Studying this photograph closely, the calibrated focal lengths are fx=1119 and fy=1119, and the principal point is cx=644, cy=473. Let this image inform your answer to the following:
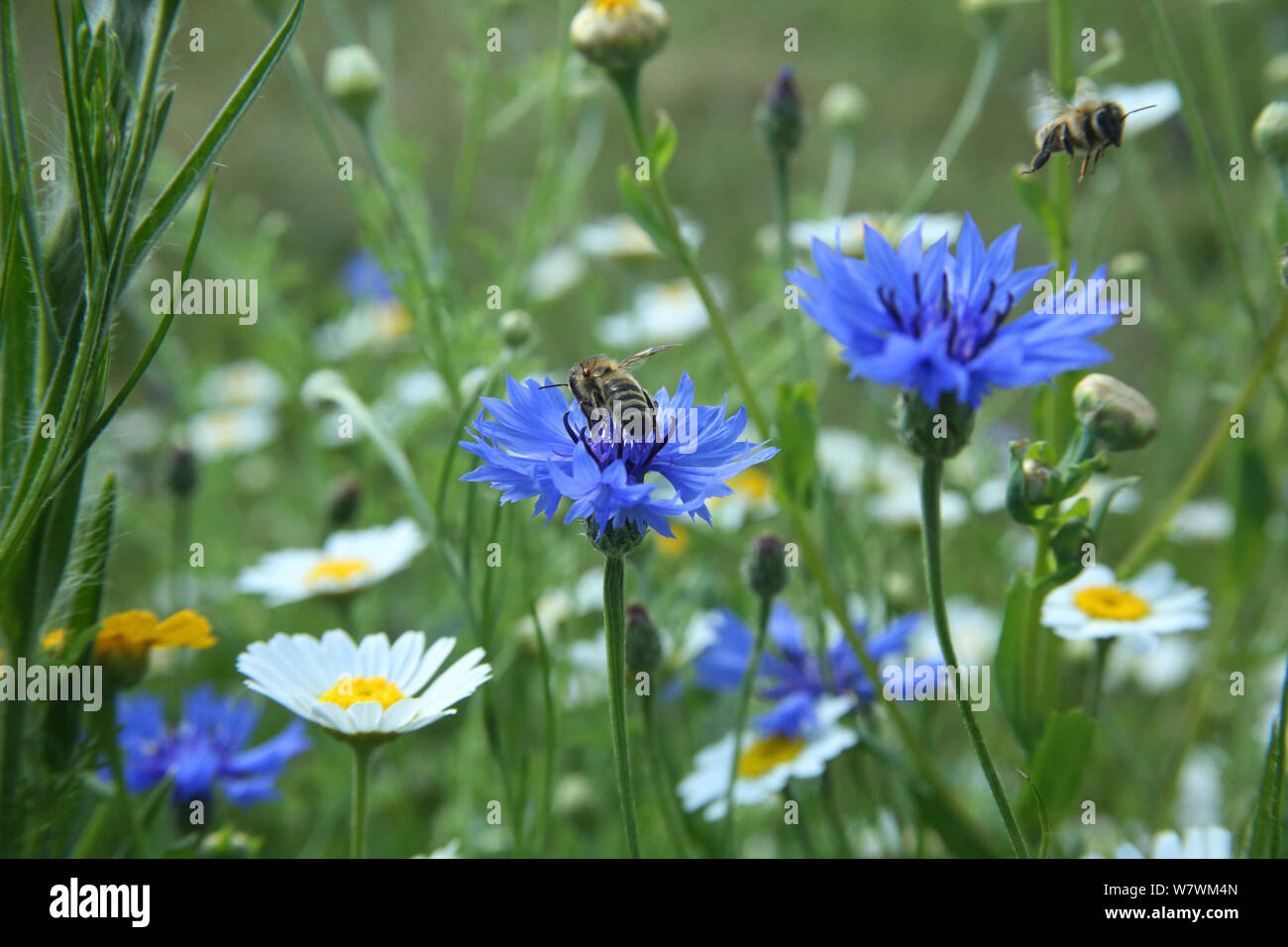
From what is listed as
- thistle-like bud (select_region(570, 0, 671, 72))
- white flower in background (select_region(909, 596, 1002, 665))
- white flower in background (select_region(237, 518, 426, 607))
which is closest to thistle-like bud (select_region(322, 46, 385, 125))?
thistle-like bud (select_region(570, 0, 671, 72))

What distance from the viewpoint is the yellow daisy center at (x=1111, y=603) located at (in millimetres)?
677

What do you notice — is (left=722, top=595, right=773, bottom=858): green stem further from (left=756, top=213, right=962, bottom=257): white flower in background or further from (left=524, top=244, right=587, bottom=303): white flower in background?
(left=524, top=244, right=587, bottom=303): white flower in background

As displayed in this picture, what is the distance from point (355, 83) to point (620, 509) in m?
0.52

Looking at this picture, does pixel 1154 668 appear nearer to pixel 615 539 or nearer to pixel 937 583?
pixel 937 583

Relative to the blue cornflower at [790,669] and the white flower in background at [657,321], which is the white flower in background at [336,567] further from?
the white flower in background at [657,321]

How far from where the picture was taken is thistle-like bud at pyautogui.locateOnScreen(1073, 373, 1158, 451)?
0.51 m

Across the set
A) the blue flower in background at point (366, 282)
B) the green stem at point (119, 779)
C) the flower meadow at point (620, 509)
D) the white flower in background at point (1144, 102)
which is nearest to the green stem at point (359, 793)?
the flower meadow at point (620, 509)

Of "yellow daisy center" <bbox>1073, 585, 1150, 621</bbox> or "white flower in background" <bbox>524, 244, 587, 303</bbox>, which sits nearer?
"yellow daisy center" <bbox>1073, 585, 1150, 621</bbox>

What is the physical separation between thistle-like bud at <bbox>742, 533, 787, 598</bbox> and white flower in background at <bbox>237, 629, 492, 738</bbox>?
7.1 inches

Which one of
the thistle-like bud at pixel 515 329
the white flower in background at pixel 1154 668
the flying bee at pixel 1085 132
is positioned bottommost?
the white flower in background at pixel 1154 668

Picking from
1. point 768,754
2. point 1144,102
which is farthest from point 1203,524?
point 768,754

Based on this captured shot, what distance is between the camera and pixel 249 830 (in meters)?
1.05

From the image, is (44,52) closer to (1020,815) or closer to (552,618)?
(552,618)

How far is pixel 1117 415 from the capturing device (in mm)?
509
